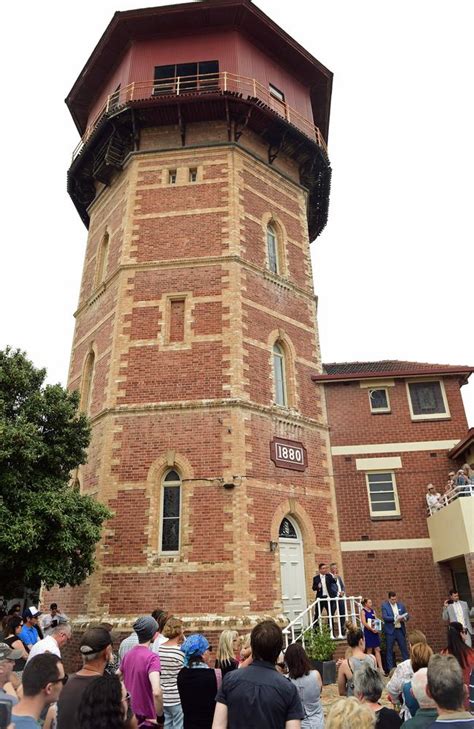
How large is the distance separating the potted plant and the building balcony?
4293 mm

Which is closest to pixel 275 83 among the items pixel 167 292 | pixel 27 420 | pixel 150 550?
pixel 167 292

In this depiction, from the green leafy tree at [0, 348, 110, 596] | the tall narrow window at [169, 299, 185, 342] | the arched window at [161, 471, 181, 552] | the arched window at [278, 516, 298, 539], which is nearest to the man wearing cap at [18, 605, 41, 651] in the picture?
the green leafy tree at [0, 348, 110, 596]

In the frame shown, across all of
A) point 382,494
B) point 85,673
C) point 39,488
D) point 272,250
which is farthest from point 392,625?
point 272,250

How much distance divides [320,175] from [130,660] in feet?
61.6

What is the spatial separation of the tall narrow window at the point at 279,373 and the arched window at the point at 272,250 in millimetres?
2750

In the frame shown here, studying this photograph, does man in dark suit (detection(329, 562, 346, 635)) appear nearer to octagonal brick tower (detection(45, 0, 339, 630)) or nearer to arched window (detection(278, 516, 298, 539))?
octagonal brick tower (detection(45, 0, 339, 630))

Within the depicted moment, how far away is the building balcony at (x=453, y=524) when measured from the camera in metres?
13.0

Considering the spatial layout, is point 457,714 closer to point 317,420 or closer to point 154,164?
point 317,420

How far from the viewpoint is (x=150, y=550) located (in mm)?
12453

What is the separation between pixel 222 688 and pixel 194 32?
2121 cm

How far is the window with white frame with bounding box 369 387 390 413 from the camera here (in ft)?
56.3

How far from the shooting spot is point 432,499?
15.4 metres

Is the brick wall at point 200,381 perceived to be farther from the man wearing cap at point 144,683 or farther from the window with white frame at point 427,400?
the man wearing cap at point 144,683

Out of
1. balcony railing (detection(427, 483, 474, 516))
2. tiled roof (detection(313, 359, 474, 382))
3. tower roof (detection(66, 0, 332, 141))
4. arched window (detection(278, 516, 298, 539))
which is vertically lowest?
arched window (detection(278, 516, 298, 539))
